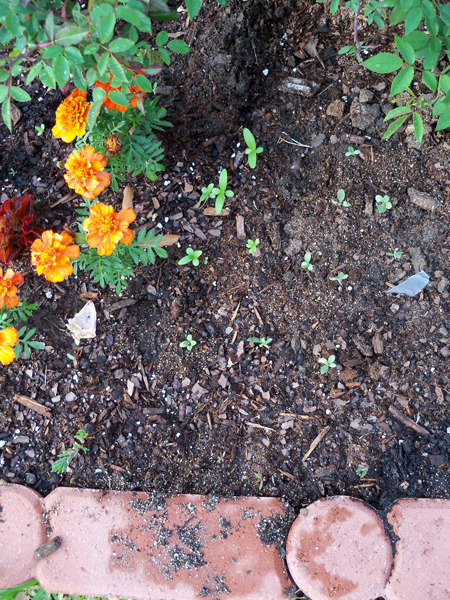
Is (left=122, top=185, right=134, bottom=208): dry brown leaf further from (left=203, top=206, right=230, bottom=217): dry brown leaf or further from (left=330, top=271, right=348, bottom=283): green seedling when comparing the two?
(left=330, top=271, right=348, bottom=283): green seedling

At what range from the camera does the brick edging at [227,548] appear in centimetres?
162

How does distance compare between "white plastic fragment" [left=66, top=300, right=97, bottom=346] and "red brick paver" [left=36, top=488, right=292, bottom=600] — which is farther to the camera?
"white plastic fragment" [left=66, top=300, right=97, bottom=346]

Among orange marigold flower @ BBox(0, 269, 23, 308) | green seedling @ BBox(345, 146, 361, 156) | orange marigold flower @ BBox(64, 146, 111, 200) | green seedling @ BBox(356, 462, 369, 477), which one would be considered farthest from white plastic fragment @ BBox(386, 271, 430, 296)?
orange marigold flower @ BBox(0, 269, 23, 308)

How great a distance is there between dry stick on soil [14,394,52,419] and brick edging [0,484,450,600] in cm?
35

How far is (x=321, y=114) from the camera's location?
197 centimetres

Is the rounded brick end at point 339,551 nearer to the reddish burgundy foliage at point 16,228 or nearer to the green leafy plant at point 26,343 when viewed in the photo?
the green leafy plant at point 26,343

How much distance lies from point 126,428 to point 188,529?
471 mm

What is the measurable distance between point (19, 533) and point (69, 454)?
0.36 metres

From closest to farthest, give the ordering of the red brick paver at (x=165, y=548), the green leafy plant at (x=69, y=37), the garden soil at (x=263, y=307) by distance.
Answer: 1. the green leafy plant at (x=69, y=37)
2. the red brick paver at (x=165, y=548)
3. the garden soil at (x=263, y=307)

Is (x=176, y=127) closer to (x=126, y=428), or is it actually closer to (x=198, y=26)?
(x=198, y=26)

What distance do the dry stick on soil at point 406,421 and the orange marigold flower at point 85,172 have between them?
1427mm

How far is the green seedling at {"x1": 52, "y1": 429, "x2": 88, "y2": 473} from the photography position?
1.81 m

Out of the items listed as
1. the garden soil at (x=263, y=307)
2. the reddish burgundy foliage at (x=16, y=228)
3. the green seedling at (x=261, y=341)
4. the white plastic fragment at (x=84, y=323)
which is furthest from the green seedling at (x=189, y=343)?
the reddish burgundy foliage at (x=16, y=228)

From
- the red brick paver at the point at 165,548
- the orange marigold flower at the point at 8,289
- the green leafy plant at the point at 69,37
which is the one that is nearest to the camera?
the green leafy plant at the point at 69,37
